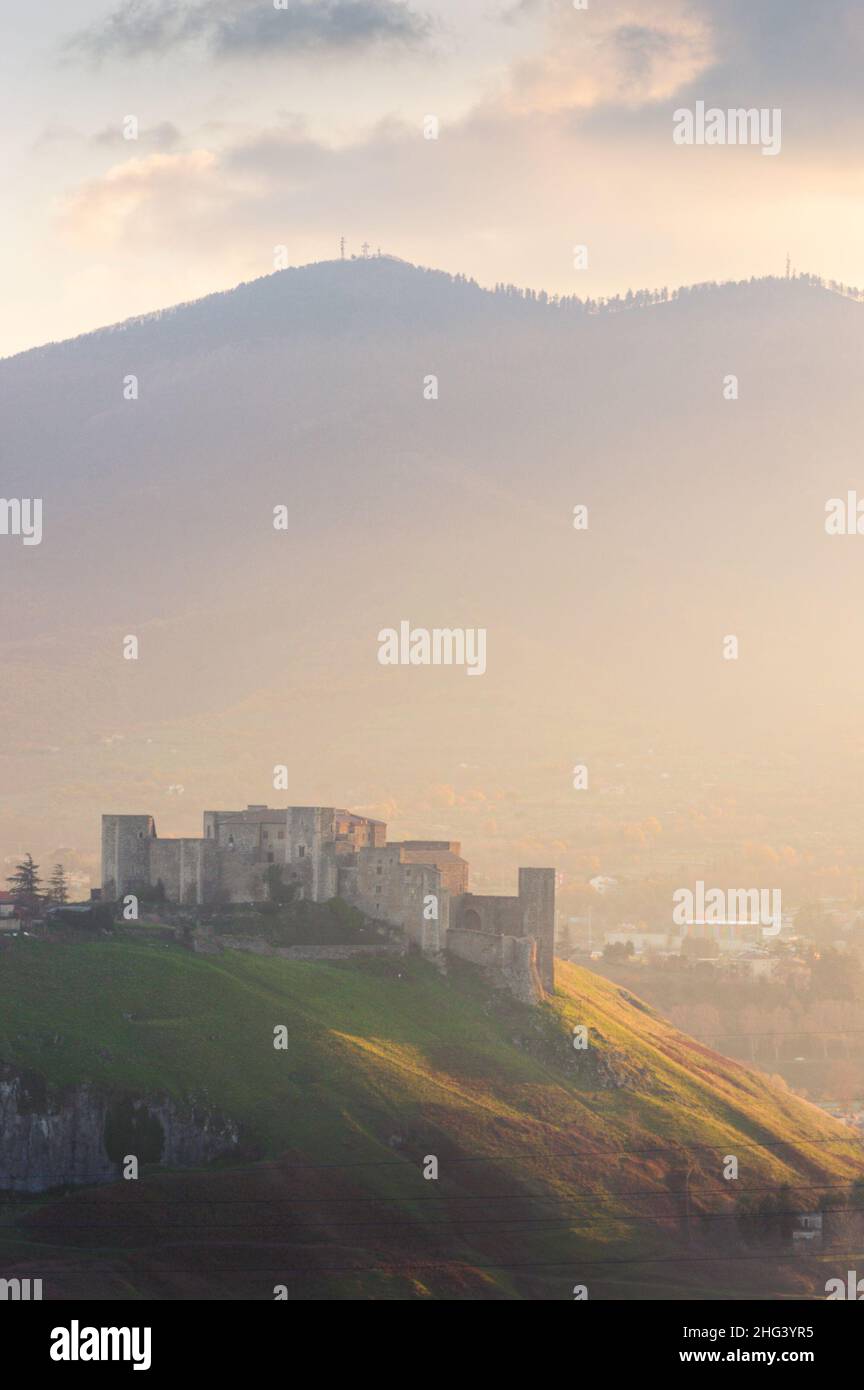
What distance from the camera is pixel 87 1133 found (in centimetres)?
11250

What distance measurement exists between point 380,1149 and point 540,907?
82.0ft

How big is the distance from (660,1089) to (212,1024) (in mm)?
31294

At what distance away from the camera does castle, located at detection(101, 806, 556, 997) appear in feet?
445

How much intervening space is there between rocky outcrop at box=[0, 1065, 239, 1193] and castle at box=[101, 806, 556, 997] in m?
23.0

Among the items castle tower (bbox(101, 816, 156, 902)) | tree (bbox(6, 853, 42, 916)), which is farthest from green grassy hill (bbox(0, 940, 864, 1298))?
tree (bbox(6, 853, 42, 916))

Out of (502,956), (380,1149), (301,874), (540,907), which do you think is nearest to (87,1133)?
(380,1149)

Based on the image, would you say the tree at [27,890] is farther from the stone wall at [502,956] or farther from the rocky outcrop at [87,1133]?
the stone wall at [502,956]

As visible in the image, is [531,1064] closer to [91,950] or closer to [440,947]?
[440,947]

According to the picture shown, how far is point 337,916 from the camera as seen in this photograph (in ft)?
447

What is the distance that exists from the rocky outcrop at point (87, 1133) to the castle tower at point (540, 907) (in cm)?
3013

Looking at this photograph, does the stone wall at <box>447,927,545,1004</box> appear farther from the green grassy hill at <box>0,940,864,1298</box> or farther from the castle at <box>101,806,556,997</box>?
the green grassy hill at <box>0,940,864,1298</box>

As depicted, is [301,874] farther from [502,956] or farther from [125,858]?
[502,956]

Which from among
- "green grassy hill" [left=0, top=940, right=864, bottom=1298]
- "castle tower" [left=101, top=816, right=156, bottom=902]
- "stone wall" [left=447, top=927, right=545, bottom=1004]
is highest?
"castle tower" [left=101, top=816, right=156, bottom=902]
